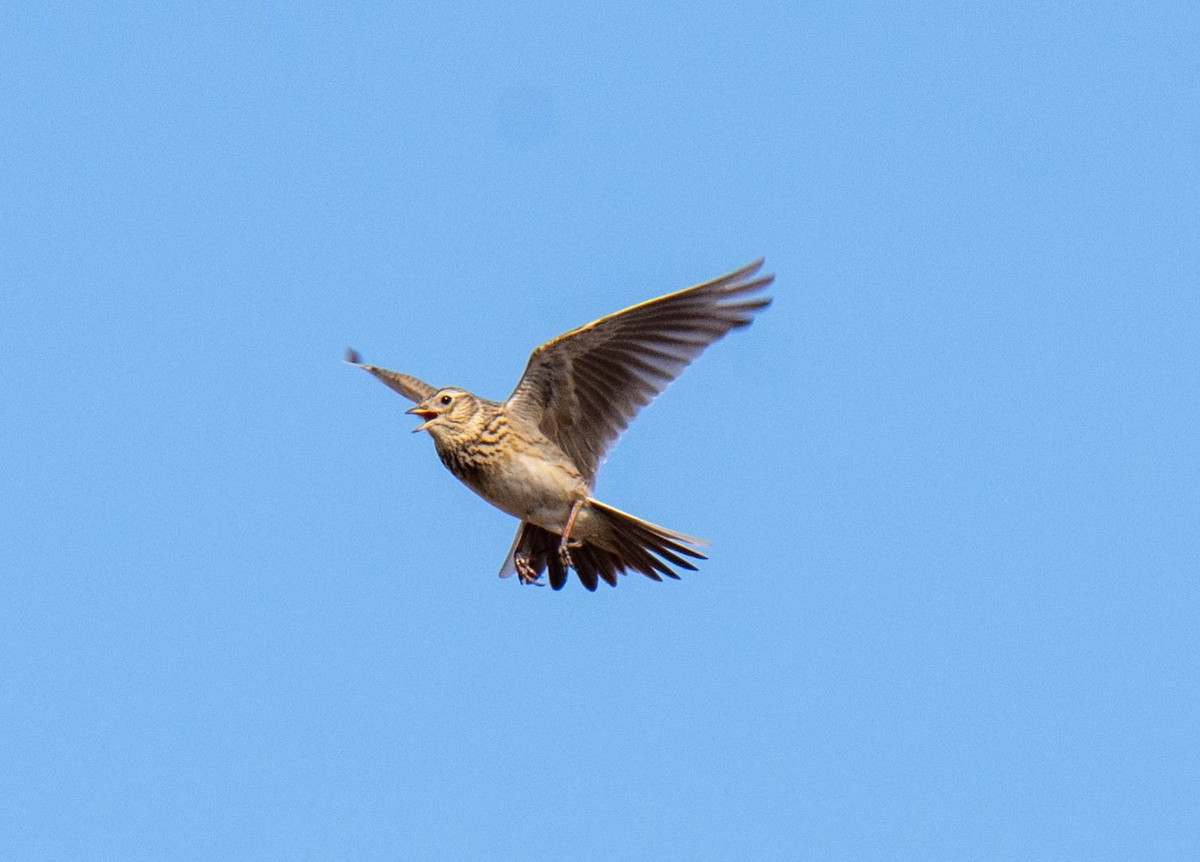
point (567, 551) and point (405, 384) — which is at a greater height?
point (405, 384)

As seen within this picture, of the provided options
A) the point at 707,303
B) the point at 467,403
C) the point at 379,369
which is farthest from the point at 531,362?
the point at 379,369

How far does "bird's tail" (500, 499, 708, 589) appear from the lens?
11719mm

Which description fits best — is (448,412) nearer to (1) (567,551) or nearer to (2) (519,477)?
(2) (519,477)

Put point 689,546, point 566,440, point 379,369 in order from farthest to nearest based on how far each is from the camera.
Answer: point 379,369, point 566,440, point 689,546

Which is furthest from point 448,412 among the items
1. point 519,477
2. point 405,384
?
point 405,384

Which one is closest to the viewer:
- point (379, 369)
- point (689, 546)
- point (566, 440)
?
point (689, 546)

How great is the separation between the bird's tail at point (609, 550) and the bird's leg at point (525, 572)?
0.04 metres

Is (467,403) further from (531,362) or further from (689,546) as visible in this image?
(689,546)

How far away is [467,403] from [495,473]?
22.3 inches

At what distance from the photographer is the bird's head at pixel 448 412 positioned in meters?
12.0

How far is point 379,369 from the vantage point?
1455cm

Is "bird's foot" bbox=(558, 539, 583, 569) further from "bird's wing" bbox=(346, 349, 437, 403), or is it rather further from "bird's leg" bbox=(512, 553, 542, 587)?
"bird's wing" bbox=(346, 349, 437, 403)

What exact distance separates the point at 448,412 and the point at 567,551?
4.19 feet

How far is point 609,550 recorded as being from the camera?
40.5ft
